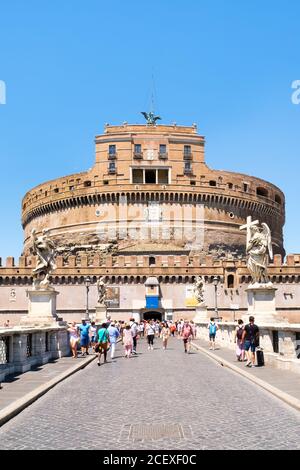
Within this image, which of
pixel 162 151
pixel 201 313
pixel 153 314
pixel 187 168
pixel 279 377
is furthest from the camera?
pixel 162 151

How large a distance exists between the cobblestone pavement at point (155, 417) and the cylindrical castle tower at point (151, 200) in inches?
2249

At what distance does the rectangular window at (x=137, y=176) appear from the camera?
240 feet

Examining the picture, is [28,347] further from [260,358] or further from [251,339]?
[260,358]

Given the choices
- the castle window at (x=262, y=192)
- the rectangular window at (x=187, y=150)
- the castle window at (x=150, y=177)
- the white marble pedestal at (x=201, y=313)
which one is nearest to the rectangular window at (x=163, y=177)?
the castle window at (x=150, y=177)

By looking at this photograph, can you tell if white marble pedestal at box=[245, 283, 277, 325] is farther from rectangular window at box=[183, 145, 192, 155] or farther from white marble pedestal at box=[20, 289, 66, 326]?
rectangular window at box=[183, 145, 192, 155]

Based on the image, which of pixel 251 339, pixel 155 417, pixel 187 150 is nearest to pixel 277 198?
pixel 187 150

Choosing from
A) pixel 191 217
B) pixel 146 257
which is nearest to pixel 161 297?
pixel 146 257

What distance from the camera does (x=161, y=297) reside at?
59562 millimetres

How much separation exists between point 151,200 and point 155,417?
62850mm

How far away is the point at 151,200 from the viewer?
69.7 meters

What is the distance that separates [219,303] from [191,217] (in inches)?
579

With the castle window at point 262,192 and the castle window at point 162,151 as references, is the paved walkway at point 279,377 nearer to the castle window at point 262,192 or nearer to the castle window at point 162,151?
the castle window at point 162,151

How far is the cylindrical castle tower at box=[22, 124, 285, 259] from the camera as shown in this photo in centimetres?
6975

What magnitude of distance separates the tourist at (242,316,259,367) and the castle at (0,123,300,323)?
148 feet
